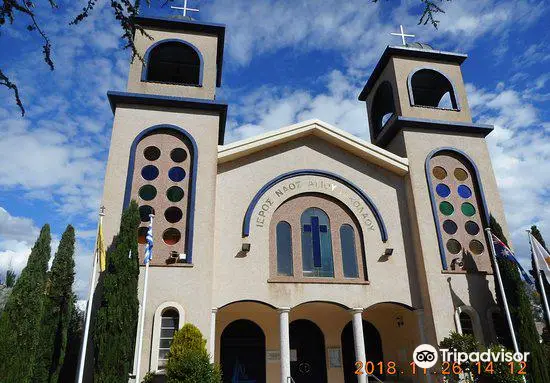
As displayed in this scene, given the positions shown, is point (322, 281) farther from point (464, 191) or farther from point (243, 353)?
point (464, 191)

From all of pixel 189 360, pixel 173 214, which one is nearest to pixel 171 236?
pixel 173 214

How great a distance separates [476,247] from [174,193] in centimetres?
1098

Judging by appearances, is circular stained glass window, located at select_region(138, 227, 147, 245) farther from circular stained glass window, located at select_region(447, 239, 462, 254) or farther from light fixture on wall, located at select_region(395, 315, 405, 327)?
circular stained glass window, located at select_region(447, 239, 462, 254)

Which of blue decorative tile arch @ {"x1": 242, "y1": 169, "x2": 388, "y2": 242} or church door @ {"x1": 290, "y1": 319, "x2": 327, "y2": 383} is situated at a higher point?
blue decorative tile arch @ {"x1": 242, "y1": 169, "x2": 388, "y2": 242}

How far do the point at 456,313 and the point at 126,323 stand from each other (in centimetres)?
1040

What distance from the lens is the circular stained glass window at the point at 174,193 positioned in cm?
1457

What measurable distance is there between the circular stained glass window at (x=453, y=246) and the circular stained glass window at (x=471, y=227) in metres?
0.74

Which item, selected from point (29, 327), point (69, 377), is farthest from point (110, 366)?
point (69, 377)

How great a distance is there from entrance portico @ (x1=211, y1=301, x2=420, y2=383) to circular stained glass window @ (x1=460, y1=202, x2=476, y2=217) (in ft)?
14.3

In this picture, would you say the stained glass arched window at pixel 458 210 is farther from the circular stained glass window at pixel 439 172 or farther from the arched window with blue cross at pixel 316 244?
the arched window with blue cross at pixel 316 244

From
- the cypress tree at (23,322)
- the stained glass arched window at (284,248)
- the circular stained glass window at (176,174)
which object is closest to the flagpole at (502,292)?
the stained glass arched window at (284,248)

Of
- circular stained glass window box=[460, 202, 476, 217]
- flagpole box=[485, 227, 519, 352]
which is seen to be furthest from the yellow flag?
circular stained glass window box=[460, 202, 476, 217]

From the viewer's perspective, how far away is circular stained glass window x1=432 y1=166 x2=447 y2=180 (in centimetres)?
1701

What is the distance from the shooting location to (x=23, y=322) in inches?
467
